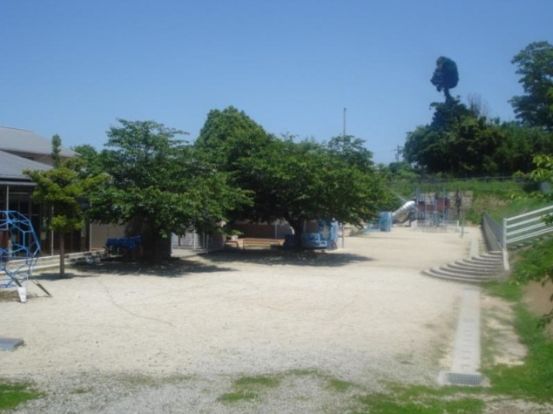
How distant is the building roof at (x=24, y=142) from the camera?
105ft

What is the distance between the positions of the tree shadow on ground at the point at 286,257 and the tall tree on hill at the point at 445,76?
216 ft

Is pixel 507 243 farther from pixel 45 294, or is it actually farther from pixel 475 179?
pixel 475 179

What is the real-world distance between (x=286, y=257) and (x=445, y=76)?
69.5 meters

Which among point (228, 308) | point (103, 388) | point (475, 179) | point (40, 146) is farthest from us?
point (475, 179)

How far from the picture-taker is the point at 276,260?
1099 inches

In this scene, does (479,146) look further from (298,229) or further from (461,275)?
(461,275)

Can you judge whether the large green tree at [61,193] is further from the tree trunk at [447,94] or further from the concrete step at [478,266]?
the tree trunk at [447,94]

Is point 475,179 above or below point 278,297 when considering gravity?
above

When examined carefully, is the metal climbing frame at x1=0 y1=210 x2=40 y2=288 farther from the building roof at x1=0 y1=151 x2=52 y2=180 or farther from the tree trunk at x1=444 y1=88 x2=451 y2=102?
the tree trunk at x1=444 y1=88 x2=451 y2=102

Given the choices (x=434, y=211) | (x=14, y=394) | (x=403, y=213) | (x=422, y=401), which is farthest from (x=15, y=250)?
(x=403, y=213)

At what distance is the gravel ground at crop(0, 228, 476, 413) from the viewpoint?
8266 mm

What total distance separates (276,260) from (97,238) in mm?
7332

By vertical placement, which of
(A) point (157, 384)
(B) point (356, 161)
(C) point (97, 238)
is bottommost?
(A) point (157, 384)

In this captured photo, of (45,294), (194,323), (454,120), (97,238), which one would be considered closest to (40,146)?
(97,238)
